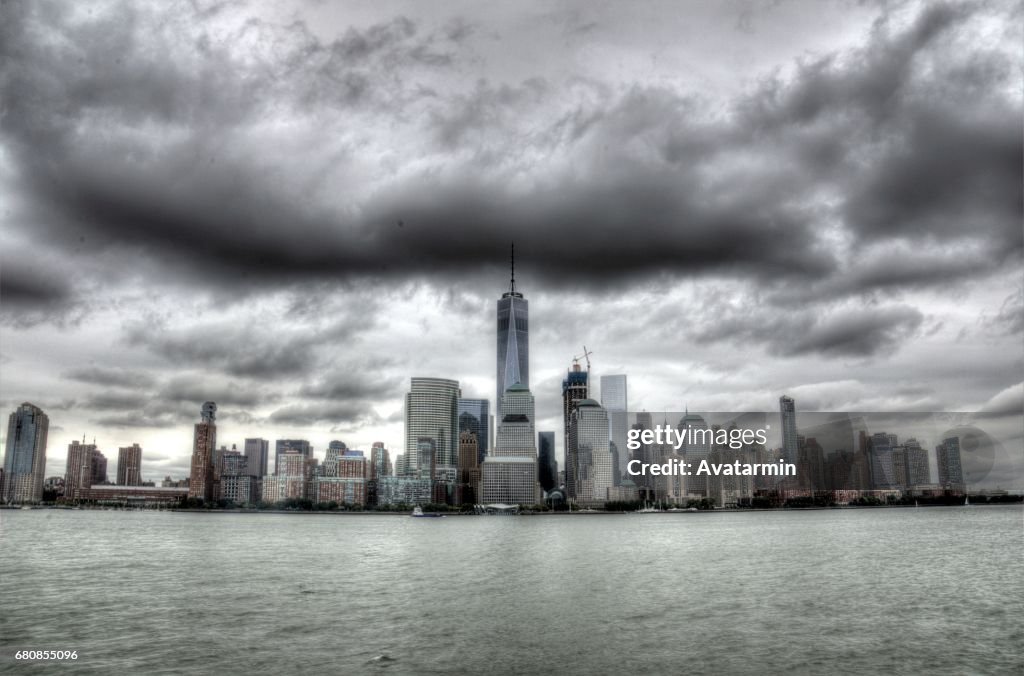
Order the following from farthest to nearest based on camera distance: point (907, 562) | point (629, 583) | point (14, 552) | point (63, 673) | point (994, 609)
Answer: point (14, 552)
point (907, 562)
point (629, 583)
point (994, 609)
point (63, 673)

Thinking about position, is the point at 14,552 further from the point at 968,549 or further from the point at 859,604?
the point at 968,549

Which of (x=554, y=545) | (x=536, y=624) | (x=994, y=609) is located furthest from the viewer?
(x=554, y=545)

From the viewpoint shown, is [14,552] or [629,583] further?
[14,552]

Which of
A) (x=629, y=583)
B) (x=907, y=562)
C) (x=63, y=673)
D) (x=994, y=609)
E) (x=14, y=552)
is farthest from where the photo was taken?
(x=14, y=552)

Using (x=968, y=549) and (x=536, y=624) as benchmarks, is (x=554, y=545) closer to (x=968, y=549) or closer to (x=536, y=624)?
(x=968, y=549)

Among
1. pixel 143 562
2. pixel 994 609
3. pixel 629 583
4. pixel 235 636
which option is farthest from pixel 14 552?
pixel 994 609

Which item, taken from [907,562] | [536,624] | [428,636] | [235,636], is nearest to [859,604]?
[536,624]
